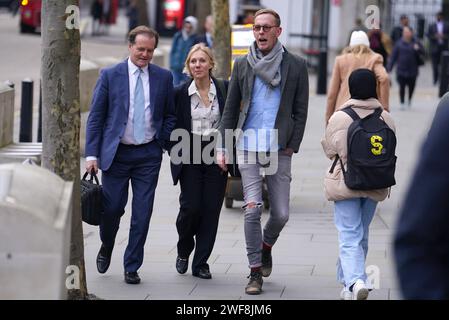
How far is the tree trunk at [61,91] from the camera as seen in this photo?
21.5 ft

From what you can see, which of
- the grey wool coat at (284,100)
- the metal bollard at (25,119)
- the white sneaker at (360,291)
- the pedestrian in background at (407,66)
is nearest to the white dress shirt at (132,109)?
the grey wool coat at (284,100)

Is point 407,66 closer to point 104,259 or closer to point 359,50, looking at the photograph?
point 359,50

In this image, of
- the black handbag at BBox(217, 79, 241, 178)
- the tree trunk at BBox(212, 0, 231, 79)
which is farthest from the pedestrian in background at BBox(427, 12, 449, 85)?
the black handbag at BBox(217, 79, 241, 178)

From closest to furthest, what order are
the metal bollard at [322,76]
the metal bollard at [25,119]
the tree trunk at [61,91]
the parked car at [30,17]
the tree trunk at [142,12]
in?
the tree trunk at [61,91] → the metal bollard at [25,119] → the metal bollard at [322,76] → the tree trunk at [142,12] → the parked car at [30,17]

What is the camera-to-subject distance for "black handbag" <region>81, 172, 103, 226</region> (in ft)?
23.9

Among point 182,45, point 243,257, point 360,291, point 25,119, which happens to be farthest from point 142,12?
point 360,291

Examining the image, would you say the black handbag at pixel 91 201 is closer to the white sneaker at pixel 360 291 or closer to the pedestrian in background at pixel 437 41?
the white sneaker at pixel 360 291

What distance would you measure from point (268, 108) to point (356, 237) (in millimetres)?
1046

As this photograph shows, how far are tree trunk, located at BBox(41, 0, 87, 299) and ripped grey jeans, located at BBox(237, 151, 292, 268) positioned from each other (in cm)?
116

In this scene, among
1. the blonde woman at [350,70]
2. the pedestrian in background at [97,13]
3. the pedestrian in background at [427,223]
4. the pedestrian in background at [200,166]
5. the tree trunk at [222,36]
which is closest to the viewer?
the pedestrian in background at [427,223]

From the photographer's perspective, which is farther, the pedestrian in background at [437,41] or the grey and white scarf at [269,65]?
the pedestrian in background at [437,41]

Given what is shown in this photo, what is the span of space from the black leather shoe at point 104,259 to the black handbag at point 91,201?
1.04 feet
